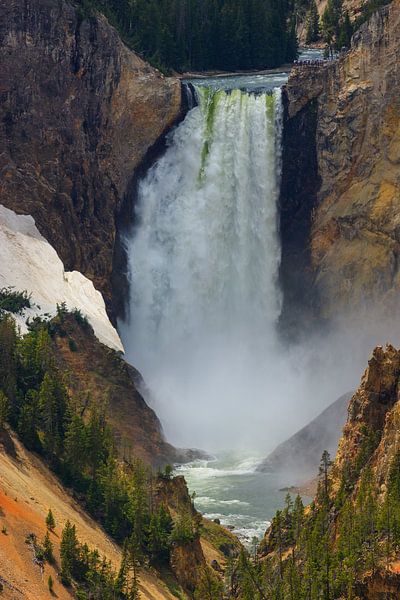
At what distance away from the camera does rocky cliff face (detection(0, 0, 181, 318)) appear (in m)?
94.9

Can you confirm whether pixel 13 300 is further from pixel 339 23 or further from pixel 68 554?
pixel 339 23

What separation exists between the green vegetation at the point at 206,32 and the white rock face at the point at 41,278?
32.9m

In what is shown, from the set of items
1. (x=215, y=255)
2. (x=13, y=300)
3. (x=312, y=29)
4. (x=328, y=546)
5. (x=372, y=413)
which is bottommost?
(x=328, y=546)

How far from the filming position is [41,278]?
8681 cm

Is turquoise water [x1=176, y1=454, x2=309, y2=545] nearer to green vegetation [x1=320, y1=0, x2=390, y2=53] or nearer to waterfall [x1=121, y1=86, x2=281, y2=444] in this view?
waterfall [x1=121, y1=86, x2=281, y2=444]

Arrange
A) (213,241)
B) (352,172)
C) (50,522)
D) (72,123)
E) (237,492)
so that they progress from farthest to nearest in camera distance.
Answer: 1. (213,241)
2. (352,172)
3. (72,123)
4. (237,492)
5. (50,522)

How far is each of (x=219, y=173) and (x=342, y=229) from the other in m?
13.7

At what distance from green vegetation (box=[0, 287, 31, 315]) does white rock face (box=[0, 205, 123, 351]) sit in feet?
1.51

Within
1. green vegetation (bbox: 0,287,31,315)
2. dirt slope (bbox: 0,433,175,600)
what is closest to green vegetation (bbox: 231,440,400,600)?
dirt slope (bbox: 0,433,175,600)

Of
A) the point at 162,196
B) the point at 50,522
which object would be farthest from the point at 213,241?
the point at 50,522

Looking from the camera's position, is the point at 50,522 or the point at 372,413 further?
the point at 50,522

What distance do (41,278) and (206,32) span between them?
49.7 meters

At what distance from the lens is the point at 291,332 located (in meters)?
104

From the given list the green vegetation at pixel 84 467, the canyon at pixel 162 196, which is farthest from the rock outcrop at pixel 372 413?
the canyon at pixel 162 196
